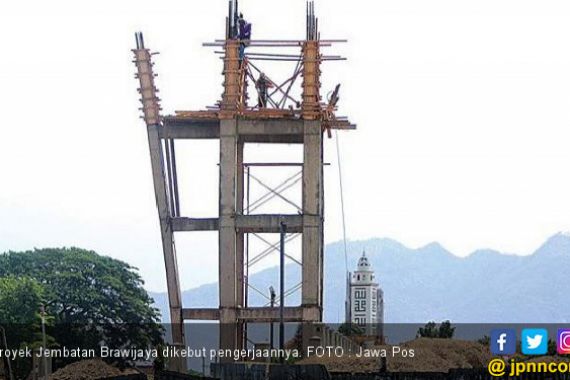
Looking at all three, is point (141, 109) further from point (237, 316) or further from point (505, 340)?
point (505, 340)

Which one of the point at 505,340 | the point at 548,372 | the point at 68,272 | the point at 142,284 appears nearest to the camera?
the point at 548,372

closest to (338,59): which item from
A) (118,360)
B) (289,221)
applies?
(289,221)

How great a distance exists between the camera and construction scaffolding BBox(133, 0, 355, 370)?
175ft

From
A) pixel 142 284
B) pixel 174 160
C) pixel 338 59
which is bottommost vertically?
pixel 142 284

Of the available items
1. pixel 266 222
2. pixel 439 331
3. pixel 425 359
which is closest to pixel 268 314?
pixel 266 222

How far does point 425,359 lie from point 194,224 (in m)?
15.7

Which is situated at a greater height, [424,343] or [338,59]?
[338,59]

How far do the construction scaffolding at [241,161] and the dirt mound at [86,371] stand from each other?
9.90 m

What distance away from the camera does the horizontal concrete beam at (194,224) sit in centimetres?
5459

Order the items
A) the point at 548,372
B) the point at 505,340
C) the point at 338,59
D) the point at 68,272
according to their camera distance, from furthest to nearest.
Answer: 1. the point at 68,272
2. the point at 338,59
3. the point at 505,340
4. the point at 548,372

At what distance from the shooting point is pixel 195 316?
5525 cm

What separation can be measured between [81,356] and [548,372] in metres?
24.6

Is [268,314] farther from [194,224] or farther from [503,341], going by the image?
[503,341]

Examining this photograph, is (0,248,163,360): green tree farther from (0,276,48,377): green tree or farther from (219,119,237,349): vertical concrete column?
(219,119,237,349): vertical concrete column
